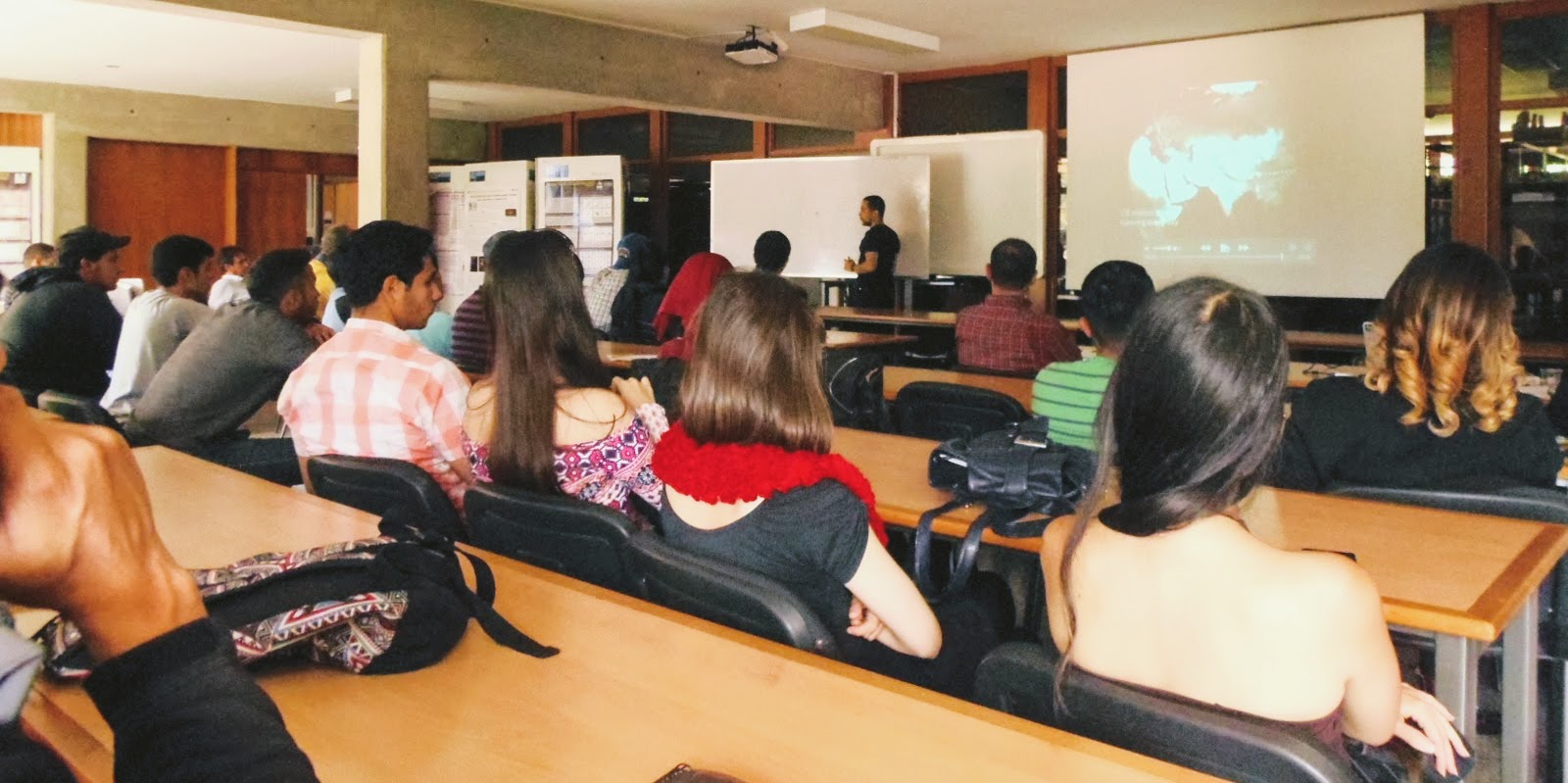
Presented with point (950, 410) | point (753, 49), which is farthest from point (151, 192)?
point (950, 410)

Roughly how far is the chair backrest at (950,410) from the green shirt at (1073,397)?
0.58 m

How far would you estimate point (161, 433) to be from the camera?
3.55 m

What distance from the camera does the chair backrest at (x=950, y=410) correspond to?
3.56m

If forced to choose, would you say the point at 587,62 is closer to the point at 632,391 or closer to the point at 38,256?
the point at 38,256

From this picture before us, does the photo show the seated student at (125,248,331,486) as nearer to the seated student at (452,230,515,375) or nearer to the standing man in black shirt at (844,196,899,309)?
the seated student at (452,230,515,375)

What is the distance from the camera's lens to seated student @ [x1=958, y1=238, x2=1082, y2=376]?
4.98 m

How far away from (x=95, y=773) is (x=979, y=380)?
3.57 metres

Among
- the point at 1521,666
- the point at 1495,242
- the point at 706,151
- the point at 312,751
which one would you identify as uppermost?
the point at 706,151

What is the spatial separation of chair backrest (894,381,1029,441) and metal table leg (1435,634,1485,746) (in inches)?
68.9

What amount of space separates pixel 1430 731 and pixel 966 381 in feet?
9.25

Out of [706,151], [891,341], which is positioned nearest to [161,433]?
[891,341]

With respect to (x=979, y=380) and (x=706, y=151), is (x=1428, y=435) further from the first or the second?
(x=706, y=151)

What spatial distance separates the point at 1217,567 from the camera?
130 cm

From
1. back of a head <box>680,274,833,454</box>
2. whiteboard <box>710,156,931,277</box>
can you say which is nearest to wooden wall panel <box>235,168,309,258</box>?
whiteboard <box>710,156,931,277</box>
